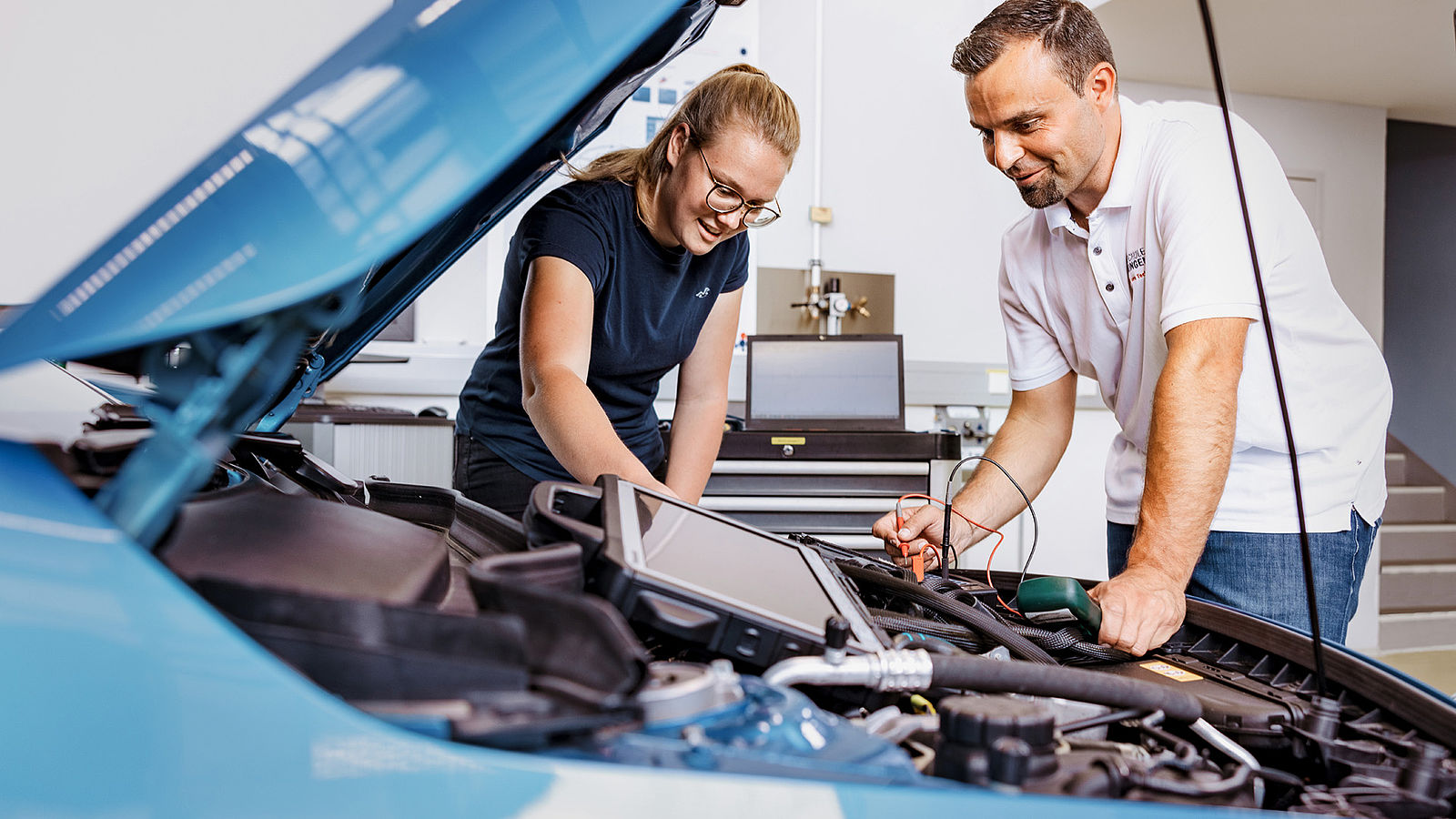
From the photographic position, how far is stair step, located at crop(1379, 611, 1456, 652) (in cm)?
431

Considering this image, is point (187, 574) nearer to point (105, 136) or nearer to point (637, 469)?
point (637, 469)

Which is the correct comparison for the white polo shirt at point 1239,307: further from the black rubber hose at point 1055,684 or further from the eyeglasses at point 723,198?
the black rubber hose at point 1055,684

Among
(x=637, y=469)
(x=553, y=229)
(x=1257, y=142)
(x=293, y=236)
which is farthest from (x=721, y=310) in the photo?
(x=293, y=236)

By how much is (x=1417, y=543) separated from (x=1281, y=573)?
4539 mm

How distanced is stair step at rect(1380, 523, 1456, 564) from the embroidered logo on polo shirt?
14.3 feet

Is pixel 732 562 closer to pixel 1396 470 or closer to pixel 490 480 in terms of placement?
pixel 490 480

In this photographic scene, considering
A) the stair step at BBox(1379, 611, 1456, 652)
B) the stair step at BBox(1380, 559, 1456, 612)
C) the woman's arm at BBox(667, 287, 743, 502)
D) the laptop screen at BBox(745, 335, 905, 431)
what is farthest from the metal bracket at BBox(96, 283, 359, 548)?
the stair step at BBox(1380, 559, 1456, 612)

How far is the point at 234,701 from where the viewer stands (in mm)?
424

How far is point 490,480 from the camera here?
1.43 m

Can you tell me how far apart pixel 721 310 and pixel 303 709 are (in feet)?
3.72

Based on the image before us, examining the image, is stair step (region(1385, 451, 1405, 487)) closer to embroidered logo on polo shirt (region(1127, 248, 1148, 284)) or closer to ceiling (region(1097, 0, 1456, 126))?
ceiling (region(1097, 0, 1456, 126))

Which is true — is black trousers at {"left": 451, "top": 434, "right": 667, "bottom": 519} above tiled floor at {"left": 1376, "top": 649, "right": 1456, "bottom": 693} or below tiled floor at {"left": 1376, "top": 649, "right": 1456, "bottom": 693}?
above

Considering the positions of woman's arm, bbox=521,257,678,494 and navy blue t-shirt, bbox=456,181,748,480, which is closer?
woman's arm, bbox=521,257,678,494

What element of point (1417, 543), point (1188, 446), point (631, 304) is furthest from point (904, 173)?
point (1417, 543)
